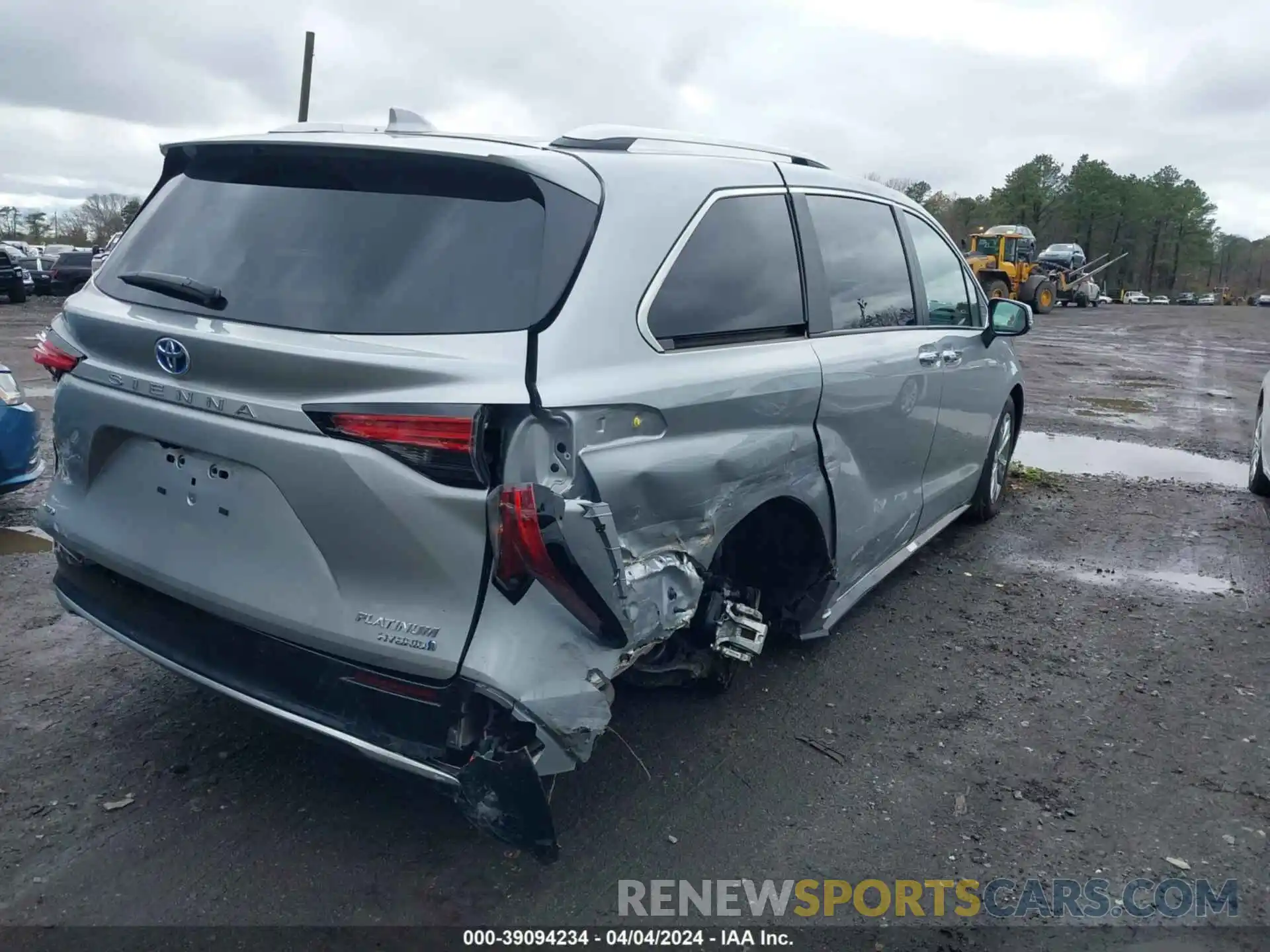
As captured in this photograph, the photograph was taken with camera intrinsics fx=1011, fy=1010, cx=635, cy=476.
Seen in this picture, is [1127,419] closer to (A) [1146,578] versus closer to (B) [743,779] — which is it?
(A) [1146,578]

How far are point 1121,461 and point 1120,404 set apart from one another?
414 centimetres

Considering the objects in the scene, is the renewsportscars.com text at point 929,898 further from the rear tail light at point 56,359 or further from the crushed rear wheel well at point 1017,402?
the crushed rear wheel well at point 1017,402

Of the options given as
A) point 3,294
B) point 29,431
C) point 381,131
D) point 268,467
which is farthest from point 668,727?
point 3,294

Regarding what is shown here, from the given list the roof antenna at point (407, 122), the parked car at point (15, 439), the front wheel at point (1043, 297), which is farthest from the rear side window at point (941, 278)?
the front wheel at point (1043, 297)

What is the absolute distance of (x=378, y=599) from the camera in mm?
2436

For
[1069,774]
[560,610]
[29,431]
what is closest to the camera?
[560,610]

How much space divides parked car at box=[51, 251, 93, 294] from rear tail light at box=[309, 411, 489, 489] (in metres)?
30.8

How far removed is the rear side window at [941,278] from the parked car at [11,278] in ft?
89.4

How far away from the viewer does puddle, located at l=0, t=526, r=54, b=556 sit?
16.9 ft

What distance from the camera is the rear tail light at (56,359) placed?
297 centimetres

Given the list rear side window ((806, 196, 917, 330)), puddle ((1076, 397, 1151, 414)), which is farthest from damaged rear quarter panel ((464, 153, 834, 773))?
puddle ((1076, 397, 1151, 414))

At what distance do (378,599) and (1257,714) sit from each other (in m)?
3.35

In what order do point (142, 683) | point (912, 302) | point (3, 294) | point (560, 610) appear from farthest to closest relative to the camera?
1. point (3, 294)
2. point (912, 302)
3. point (142, 683)
4. point (560, 610)

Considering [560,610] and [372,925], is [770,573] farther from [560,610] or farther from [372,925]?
[372,925]
